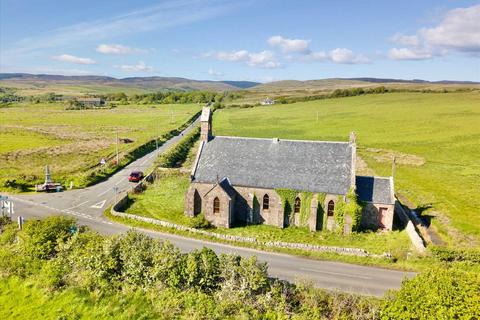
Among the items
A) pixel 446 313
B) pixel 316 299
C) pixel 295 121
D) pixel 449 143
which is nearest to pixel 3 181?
pixel 316 299

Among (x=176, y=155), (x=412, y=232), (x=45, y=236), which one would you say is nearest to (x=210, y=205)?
(x=45, y=236)

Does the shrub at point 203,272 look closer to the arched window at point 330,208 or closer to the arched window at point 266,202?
the arched window at point 266,202

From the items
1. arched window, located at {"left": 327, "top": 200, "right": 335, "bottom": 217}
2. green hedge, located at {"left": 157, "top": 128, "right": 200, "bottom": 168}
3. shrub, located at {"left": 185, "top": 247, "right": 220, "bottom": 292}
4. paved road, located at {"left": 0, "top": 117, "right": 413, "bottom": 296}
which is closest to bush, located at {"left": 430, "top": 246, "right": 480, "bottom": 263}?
paved road, located at {"left": 0, "top": 117, "right": 413, "bottom": 296}

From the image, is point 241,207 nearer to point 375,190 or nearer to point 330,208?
point 330,208

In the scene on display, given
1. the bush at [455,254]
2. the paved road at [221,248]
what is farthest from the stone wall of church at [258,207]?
the bush at [455,254]

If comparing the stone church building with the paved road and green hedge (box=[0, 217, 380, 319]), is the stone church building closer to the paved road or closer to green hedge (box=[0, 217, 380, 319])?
the paved road

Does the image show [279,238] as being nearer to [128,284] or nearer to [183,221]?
[183,221]
